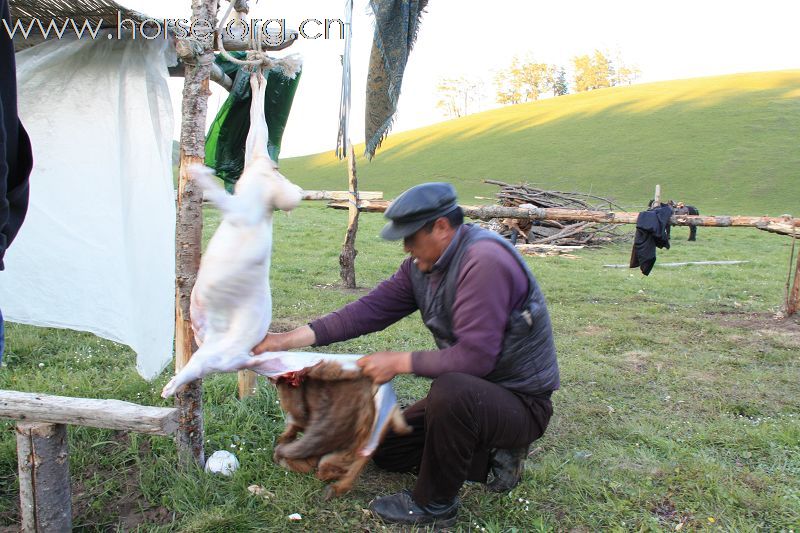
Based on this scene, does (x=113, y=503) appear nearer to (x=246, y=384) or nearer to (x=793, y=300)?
(x=246, y=384)

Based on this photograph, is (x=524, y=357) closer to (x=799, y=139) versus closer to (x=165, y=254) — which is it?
(x=165, y=254)

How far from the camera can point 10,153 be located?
1.65 meters

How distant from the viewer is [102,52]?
419 cm

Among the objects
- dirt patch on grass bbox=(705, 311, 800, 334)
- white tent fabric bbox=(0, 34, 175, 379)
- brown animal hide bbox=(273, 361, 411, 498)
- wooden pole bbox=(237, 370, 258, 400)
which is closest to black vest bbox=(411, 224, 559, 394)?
brown animal hide bbox=(273, 361, 411, 498)

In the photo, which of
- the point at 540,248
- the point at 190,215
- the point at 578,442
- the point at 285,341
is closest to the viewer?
the point at 285,341

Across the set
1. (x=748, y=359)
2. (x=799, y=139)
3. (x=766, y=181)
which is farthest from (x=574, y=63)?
(x=748, y=359)

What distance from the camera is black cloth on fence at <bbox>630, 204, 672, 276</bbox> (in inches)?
268

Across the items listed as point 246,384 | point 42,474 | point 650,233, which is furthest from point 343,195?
point 42,474

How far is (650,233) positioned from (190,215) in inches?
218

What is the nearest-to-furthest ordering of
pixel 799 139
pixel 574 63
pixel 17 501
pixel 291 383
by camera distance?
pixel 291 383
pixel 17 501
pixel 799 139
pixel 574 63

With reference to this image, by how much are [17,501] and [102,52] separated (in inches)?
114

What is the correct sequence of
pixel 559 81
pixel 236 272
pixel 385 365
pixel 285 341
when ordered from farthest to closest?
pixel 559 81
pixel 285 341
pixel 385 365
pixel 236 272

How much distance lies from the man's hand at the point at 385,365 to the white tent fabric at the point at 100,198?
2.20 meters

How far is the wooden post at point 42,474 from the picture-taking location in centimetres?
247
